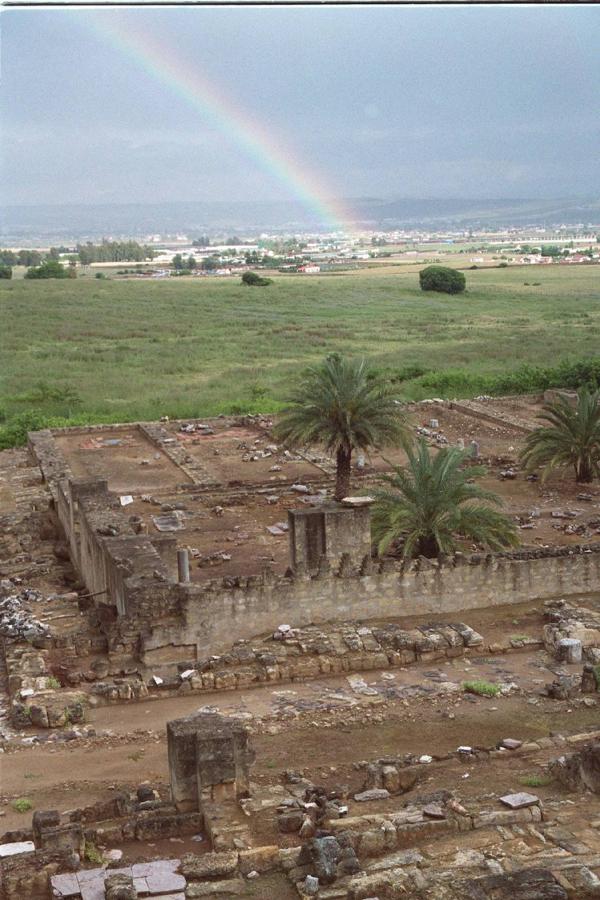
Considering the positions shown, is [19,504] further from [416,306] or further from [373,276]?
[373,276]

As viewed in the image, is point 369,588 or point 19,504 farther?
point 19,504

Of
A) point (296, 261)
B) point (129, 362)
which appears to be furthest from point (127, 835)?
point (296, 261)

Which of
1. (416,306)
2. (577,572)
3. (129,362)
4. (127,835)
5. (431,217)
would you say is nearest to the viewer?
(127,835)

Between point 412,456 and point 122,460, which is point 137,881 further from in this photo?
point 122,460

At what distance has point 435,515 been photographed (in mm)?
19109

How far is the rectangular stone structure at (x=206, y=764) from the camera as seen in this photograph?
10.3 metres

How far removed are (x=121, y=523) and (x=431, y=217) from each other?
6631 inches

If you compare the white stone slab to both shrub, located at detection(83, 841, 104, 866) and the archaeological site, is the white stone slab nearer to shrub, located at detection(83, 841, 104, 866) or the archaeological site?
the archaeological site

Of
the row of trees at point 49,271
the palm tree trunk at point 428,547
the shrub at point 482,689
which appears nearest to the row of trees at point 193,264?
the row of trees at point 49,271

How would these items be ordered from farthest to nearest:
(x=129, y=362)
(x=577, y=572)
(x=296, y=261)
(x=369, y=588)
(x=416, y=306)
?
(x=296, y=261) → (x=416, y=306) → (x=129, y=362) → (x=577, y=572) → (x=369, y=588)

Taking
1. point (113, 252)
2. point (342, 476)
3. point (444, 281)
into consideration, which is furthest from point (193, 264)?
point (342, 476)

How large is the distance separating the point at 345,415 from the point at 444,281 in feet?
198

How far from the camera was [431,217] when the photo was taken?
182 m

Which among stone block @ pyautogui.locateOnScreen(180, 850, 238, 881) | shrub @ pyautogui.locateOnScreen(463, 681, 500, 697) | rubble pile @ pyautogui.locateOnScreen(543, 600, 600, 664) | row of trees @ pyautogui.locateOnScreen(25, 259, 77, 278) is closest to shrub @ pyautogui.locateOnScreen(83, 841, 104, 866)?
stone block @ pyautogui.locateOnScreen(180, 850, 238, 881)
